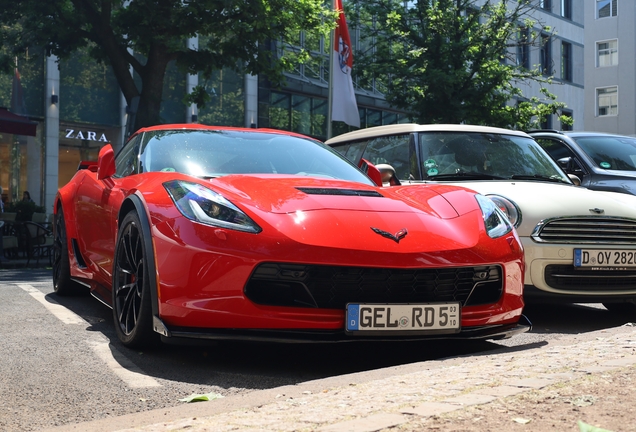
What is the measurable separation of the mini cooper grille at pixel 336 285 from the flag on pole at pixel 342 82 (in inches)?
578

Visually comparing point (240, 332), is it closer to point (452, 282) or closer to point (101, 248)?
point (452, 282)

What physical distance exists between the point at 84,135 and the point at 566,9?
33.7 meters

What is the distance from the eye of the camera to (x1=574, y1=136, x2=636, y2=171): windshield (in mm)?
9906

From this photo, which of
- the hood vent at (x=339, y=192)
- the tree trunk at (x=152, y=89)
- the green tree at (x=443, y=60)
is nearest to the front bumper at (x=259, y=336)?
the hood vent at (x=339, y=192)

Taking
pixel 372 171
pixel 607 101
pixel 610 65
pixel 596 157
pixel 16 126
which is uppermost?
pixel 610 65

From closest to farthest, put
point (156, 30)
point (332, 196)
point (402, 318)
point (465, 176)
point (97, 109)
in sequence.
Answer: point (402, 318)
point (332, 196)
point (465, 176)
point (156, 30)
point (97, 109)

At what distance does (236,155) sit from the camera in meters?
5.83

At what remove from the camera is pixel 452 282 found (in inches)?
185

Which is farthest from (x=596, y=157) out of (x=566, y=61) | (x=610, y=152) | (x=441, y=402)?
(x=566, y=61)

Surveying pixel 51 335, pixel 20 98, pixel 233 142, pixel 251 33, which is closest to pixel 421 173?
pixel 233 142

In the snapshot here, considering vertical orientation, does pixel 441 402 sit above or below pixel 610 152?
below

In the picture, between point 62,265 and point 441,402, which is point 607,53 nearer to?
point 62,265

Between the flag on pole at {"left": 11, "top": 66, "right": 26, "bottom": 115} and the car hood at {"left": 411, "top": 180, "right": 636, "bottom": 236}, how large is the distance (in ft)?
67.2

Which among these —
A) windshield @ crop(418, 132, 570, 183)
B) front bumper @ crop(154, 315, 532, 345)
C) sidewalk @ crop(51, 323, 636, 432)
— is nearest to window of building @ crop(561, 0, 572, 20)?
windshield @ crop(418, 132, 570, 183)
